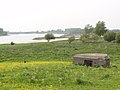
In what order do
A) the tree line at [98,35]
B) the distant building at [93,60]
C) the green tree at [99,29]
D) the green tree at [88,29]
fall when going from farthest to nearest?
the green tree at [88,29] → the green tree at [99,29] → the tree line at [98,35] → the distant building at [93,60]

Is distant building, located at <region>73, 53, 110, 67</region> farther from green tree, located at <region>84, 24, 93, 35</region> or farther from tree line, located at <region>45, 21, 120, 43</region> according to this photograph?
green tree, located at <region>84, 24, 93, 35</region>

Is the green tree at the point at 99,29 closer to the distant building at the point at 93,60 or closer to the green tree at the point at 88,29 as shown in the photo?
the green tree at the point at 88,29

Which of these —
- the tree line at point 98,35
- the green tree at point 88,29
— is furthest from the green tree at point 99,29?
the green tree at point 88,29

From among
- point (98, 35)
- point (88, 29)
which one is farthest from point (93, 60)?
point (88, 29)

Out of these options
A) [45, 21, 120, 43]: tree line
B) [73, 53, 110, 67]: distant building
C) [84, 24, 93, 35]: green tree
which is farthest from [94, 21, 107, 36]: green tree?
[73, 53, 110, 67]: distant building

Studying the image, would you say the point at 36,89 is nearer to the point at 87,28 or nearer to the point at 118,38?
the point at 118,38

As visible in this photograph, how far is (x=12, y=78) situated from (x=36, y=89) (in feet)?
17.3

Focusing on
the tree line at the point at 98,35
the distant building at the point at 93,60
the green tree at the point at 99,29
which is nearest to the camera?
the distant building at the point at 93,60

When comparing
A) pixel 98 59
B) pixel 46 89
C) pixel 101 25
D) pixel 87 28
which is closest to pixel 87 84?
pixel 46 89

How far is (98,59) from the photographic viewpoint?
1656 inches

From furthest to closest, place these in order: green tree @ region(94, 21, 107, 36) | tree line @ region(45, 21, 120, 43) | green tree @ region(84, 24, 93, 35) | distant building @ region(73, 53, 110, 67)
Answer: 1. green tree @ region(84, 24, 93, 35)
2. green tree @ region(94, 21, 107, 36)
3. tree line @ region(45, 21, 120, 43)
4. distant building @ region(73, 53, 110, 67)

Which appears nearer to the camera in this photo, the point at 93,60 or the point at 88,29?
the point at 93,60

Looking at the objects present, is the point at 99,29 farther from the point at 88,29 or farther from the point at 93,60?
the point at 93,60

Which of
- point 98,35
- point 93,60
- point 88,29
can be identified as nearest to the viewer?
Answer: point 93,60
